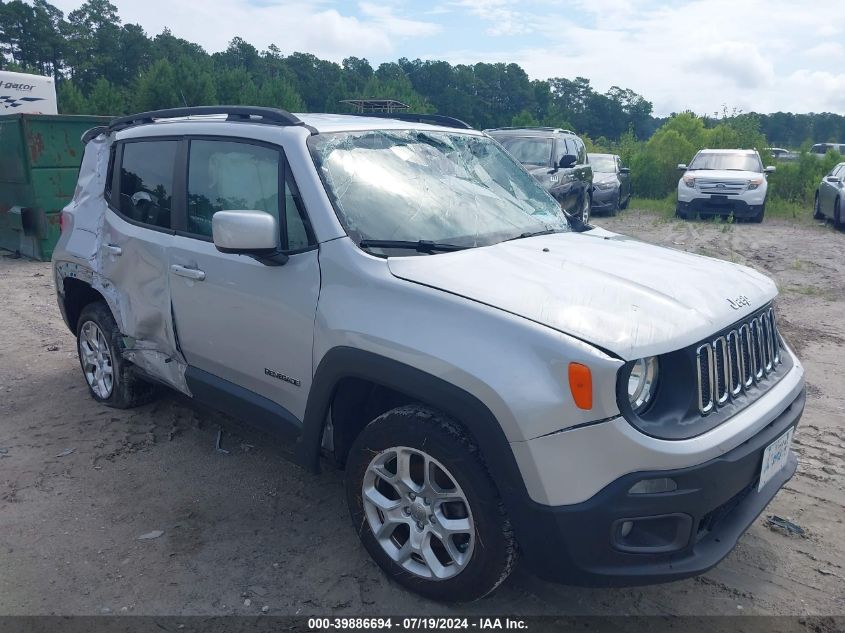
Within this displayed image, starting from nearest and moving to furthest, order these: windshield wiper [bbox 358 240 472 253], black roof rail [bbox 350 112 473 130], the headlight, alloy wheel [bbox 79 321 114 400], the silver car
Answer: the headlight
windshield wiper [bbox 358 240 472 253]
black roof rail [bbox 350 112 473 130]
alloy wheel [bbox 79 321 114 400]
the silver car

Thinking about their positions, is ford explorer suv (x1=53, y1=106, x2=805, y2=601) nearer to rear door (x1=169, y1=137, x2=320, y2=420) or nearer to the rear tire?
rear door (x1=169, y1=137, x2=320, y2=420)

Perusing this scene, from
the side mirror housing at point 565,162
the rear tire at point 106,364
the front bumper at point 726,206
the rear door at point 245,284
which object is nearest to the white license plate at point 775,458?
the rear door at point 245,284

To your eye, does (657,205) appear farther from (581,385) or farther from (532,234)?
(581,385)

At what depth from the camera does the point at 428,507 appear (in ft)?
8.82

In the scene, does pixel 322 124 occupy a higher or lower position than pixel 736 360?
higher

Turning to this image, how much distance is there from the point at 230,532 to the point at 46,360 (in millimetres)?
3453

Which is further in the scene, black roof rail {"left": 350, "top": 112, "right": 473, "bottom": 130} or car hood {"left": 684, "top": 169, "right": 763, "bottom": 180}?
car hood {"left": 684, "top": 169, "right": 763, "bottom": 180}

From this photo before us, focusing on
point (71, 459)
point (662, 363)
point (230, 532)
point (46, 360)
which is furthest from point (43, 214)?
point (662, 363)

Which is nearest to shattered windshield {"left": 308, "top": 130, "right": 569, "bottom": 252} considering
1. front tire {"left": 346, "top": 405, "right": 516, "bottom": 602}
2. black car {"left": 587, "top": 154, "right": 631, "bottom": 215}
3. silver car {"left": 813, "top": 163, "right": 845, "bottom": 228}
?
front tire {"left": 346, "top": 405, "right": 516, "bottom": 602}

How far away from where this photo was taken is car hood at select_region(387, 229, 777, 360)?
7.78ft

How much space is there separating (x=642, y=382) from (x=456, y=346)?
25.1 inches

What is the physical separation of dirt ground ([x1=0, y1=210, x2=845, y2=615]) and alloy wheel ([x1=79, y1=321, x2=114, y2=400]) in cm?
17

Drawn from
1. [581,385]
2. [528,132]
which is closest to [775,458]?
[581,385]

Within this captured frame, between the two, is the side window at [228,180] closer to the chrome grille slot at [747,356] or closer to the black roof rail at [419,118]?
the black roof rail at [419,118]
